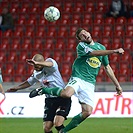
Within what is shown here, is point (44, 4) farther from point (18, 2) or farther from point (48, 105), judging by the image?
point (48, 105)

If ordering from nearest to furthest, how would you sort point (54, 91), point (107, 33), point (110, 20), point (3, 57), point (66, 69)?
point (54, 91) < point (66, 69) < point (3, 57) < point (107, 33) < point (110, 20)

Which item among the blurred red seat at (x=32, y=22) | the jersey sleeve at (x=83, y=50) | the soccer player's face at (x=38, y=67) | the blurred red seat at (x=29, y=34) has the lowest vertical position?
the soccer player's face at (x=38, y=67)

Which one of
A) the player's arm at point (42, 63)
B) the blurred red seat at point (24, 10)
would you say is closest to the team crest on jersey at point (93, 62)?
the player's arm at point (42, 63)

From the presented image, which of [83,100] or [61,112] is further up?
[83,100]

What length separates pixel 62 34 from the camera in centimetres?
2041

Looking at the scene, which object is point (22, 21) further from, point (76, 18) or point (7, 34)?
point (76, 18)

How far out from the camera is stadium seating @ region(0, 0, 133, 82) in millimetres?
19250

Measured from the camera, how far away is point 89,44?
9164mm

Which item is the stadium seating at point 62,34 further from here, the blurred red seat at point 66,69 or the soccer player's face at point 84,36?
the soccer player's face at point 84,36

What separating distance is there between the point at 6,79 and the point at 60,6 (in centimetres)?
408

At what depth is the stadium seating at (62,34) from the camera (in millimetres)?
19250

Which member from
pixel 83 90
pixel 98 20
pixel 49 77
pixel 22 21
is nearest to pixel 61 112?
pixel 83 90

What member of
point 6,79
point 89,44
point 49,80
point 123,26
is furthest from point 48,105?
point 123,26

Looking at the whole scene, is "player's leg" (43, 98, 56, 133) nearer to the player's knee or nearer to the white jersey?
the white jersey
